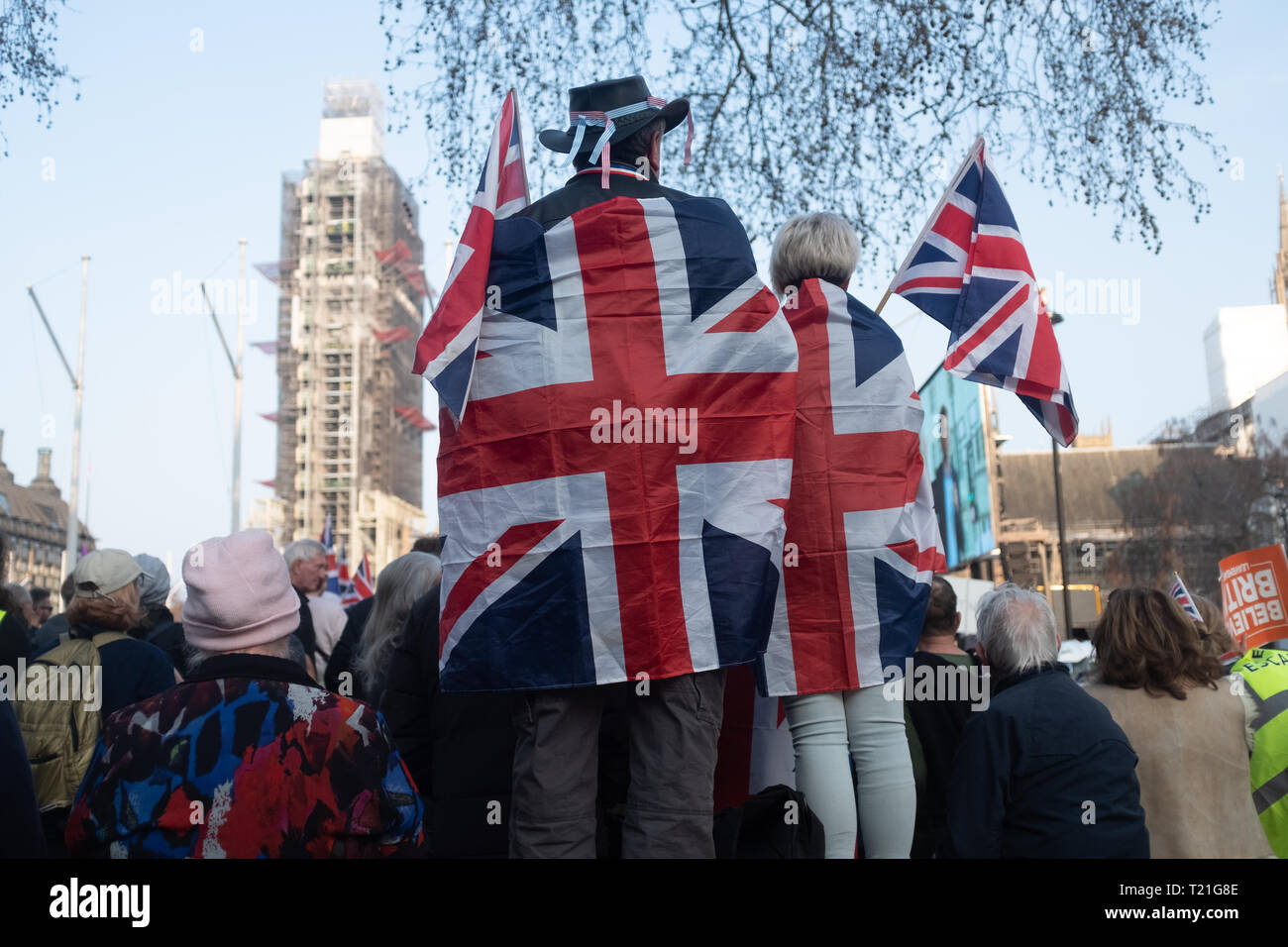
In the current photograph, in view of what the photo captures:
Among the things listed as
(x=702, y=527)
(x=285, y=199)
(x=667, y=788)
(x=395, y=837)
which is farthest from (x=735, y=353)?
(x=285, y=199)

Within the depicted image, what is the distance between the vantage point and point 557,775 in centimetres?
280

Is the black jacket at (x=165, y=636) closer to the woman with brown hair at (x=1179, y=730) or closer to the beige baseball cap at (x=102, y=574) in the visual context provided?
the beige baseball cap at (x=102, y=574)

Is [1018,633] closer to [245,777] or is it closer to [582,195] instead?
[582,195]

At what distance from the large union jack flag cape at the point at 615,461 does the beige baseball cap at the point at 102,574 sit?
1.87m

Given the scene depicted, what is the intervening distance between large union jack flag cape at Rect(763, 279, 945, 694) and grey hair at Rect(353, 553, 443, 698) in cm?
158

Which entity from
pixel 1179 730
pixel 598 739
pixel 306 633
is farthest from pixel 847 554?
pixel 306 633

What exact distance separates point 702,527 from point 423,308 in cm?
9894

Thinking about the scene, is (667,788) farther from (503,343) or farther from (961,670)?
(961,670)

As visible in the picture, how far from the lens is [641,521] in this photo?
292 centimetres

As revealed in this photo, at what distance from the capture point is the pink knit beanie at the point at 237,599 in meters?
2.42

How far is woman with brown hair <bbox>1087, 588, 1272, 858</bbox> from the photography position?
3416 mm

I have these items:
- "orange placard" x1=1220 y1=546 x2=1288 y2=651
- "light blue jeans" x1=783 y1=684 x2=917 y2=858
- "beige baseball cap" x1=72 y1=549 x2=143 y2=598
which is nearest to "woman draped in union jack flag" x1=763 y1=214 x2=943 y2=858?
"light blue jeans" x1=783 y1=684 x2=917 y2=858

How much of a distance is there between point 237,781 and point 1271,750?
306 cm

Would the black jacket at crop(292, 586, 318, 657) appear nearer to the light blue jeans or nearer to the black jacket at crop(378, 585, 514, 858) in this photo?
the black jacket at crop(378, 585, 514, 858)
